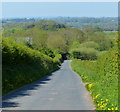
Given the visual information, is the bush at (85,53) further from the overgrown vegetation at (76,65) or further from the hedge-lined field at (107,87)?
the hedge-lined field at (107,87)

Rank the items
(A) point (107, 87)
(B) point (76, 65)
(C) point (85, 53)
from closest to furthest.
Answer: (A) point (107, 87) < (B) point (76, 65) < (C) point (85, 53)

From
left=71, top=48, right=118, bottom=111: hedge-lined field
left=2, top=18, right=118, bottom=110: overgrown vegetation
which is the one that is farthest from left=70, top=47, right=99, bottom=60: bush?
left=71, top=48, right=118, bottom=111: hedge-lined field

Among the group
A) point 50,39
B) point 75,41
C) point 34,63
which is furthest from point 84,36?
point 34,63

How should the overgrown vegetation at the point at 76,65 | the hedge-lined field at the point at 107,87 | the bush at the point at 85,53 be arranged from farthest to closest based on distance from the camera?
the bush at the point at 85,53 → the overgrown vegetation at the point at 76,65 → the hedge-lined field at the point at 107,87

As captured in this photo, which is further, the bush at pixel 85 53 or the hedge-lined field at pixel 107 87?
the bush at pixel 85 53

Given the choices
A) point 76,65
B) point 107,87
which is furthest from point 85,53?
point 107,87

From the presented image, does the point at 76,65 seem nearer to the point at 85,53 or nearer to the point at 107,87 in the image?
the point at 107,87

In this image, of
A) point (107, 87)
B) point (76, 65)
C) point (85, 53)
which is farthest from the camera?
point (85, 53)

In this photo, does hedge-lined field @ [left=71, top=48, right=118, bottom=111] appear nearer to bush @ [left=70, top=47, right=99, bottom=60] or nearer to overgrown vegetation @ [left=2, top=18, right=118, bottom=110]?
overgrown vegetation @ [left=2, top=18, right=118, bottom=110]

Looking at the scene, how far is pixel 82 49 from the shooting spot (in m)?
101

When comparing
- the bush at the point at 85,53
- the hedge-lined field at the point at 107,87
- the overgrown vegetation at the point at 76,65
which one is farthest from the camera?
the bush at the point at 85,53

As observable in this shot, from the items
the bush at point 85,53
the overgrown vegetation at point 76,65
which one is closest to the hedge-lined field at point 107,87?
the overgrown vegetation at point 76,65

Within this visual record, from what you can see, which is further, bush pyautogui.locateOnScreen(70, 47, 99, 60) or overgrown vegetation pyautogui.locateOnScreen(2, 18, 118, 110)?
bush pyautogui.locateOnScreen(70, 47, 99, 60)

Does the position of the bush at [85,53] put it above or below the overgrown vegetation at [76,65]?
below
